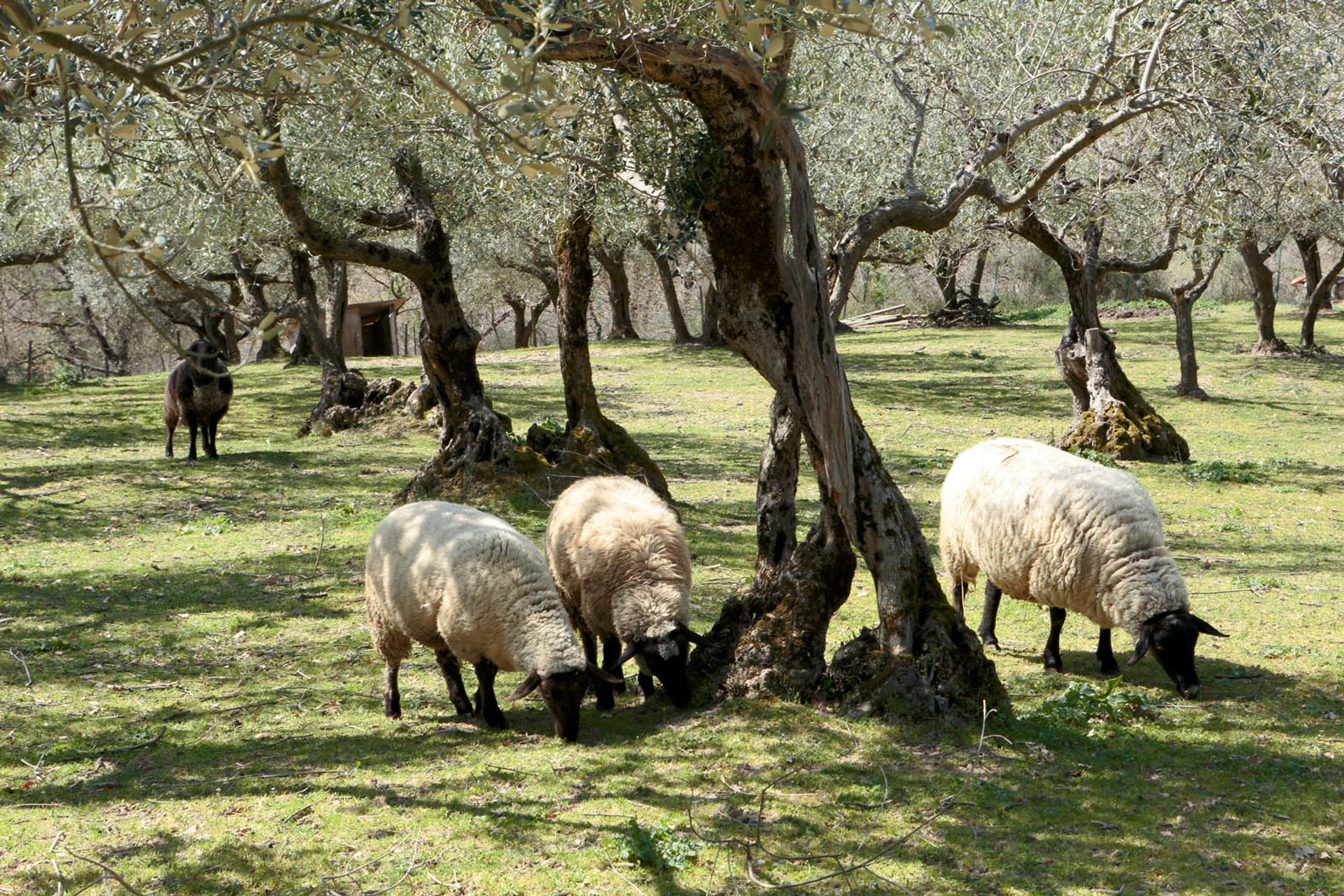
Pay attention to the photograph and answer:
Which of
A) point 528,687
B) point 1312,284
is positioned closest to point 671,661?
point 528,687

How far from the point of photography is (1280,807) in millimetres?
5922

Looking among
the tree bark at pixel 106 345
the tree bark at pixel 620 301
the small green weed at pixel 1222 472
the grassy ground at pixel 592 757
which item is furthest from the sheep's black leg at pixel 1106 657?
the tree bark at pixel 106 345

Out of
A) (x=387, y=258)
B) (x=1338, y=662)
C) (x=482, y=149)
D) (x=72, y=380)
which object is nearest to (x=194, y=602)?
(x=387, y=258)

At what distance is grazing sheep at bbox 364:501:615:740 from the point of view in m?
7.25

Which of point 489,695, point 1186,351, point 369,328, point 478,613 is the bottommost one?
point 489,695

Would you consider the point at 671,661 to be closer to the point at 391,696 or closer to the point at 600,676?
the point at 600,676

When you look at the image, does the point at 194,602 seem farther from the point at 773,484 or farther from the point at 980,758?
the point at 980,758

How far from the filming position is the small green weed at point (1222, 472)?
1620 centimetres

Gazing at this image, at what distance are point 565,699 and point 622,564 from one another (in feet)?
4.06

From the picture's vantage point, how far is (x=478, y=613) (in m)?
7.39

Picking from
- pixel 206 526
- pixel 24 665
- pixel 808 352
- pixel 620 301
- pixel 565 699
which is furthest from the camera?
pixel 620 301

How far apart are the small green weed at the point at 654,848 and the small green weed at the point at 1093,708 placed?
280cm

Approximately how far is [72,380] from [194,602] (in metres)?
24.0

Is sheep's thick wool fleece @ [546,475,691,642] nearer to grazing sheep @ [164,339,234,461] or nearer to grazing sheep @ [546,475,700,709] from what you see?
grazing sheep @ [546,475,700,709]
